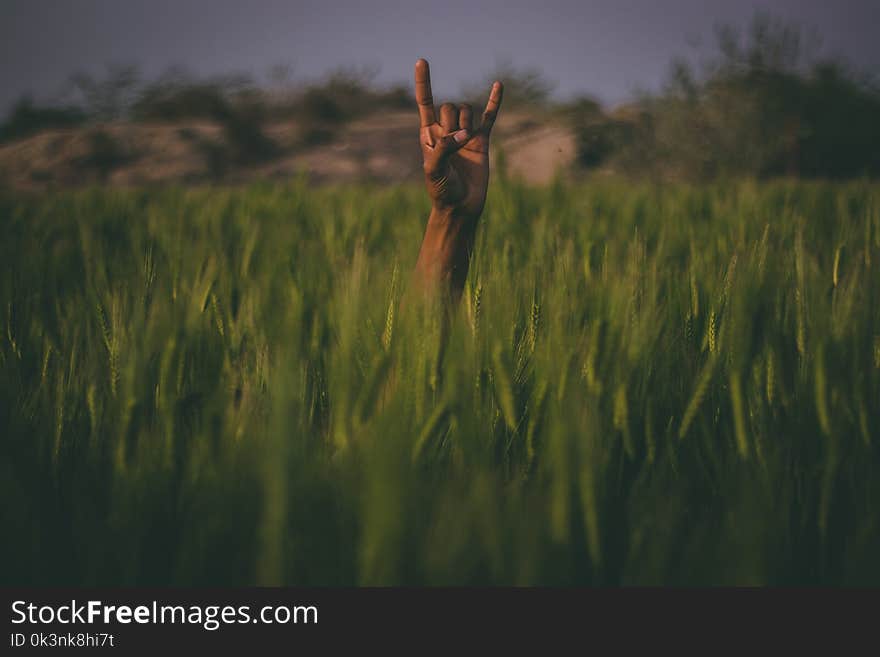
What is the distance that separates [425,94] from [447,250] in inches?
9.4

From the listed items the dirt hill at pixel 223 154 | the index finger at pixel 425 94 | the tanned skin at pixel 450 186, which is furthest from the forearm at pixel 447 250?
the dirt hill at pixel 223 154

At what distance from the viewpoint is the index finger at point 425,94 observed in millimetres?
851

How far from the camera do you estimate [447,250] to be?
0.81 metres

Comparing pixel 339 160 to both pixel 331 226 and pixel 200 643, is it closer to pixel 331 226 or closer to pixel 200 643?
pixel 331 226

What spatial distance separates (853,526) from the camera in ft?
1.43

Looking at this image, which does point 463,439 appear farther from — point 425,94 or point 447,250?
point 425,94

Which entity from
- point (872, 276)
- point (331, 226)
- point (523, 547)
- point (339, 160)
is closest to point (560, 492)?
point (523, 547)

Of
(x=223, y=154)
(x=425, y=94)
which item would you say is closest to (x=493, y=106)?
(x=425, y=94)

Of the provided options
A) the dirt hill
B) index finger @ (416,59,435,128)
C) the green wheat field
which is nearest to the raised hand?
index finger @ (416,59,435,128)

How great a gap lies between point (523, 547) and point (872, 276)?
63cm

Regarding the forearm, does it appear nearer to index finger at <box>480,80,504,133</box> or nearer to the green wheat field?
the green wheat field

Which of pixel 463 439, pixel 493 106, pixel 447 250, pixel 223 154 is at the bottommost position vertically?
pixel 463 439

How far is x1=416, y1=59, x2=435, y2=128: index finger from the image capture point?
851 mm

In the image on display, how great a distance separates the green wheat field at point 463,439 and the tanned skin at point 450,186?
44mm
